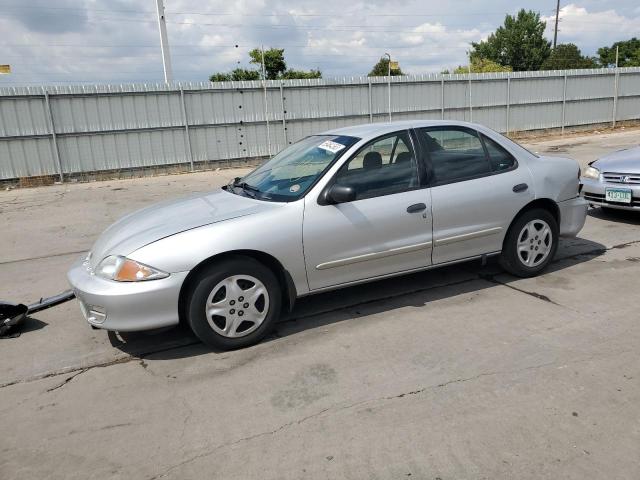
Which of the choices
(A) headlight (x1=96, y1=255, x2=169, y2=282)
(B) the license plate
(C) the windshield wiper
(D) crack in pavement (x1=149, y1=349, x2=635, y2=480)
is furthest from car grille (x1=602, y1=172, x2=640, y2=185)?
(A) headlight (x1=96, y1=255, x2=169, y2=282)

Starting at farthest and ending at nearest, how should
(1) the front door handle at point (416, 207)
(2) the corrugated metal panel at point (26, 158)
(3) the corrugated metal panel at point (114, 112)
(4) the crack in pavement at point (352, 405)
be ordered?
(3) the corrugated metal panel at point (114, 112) < (2) the corrugated metal panel at point (26, 158) < (1) the front door handle at point (416, 207) < (4) the crack in pavement at point (352, 405)

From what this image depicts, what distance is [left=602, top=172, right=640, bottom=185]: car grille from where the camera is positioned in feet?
21.5

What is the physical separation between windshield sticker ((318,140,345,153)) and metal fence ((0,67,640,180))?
11.9 m

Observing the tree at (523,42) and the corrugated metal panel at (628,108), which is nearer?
the corrugated metal panel at (628,108)

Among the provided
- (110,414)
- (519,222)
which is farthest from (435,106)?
(110,414)

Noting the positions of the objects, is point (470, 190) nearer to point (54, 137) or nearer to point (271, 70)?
point (54, 137)

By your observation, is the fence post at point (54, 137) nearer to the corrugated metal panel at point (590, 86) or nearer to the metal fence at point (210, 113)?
the metal fence at point (210, 113)

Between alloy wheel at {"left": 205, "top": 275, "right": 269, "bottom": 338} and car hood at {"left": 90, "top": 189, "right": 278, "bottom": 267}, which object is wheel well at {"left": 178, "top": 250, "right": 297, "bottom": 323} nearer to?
alloy wheel at {"left": 205, "top": 275, "right": 269, "bottom": 338}

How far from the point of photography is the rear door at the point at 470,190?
4.46 m

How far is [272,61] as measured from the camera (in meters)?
49.6

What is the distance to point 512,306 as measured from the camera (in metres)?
4.37

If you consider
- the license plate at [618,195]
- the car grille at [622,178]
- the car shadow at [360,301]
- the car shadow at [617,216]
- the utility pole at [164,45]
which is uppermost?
the utility pole at [164,45]

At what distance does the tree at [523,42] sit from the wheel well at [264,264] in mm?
69928

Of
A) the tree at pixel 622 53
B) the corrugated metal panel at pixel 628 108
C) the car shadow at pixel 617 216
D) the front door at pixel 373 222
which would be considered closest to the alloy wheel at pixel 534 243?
the front door at pixel 373 222
